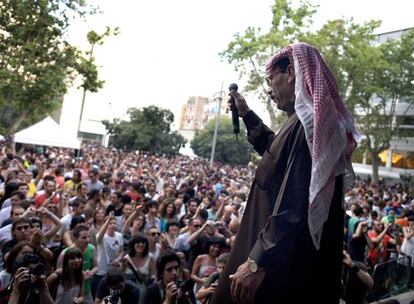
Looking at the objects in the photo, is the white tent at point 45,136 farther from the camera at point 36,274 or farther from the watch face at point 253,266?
the watch face at point 253,266

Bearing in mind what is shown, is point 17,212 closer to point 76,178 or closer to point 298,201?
point 76,178

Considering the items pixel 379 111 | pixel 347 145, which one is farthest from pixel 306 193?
pixel 379 111

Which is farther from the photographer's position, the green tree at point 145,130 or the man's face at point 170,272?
the green tree at point 145,130

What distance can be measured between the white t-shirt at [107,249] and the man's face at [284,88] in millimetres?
3865

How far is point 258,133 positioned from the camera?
9.43ft

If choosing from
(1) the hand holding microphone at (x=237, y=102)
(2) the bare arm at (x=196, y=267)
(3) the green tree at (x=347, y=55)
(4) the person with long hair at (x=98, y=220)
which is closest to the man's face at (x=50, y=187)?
(4) the person with long hair at (x=98, y=220)

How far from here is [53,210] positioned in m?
6.94

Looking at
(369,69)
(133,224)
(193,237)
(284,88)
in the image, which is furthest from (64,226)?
(369,69)

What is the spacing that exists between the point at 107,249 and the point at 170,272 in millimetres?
1539

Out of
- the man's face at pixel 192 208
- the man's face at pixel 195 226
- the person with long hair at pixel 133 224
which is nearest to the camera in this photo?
the person with long hair at pixel 133 224

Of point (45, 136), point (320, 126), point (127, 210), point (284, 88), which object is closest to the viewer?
point (320, 126)

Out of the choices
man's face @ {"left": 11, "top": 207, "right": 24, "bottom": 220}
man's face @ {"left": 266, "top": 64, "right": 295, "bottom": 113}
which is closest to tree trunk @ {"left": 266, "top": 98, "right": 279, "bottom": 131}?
man's face @ {"left": 11, "top": 207, "right": 24, "bottom": 220}

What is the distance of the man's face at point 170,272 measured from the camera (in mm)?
4586

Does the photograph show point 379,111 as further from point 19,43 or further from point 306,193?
point 306,193
